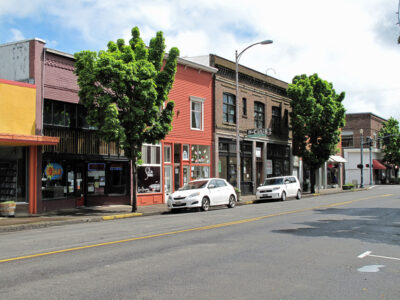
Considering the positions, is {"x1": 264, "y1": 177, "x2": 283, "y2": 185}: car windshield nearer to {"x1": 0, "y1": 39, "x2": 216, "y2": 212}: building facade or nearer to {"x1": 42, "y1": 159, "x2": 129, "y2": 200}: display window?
{"x1": 0, "y1": 39, "x2": 216, "y2": 212}: building facade

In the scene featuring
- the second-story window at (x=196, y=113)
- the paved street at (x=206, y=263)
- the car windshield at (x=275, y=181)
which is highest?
the second-story window at (x=196, y=113)

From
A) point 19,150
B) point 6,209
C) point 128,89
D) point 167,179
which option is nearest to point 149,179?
point 167,179

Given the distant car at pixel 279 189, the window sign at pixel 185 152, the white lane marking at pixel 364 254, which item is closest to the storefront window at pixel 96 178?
the window sign at pixel 185 152

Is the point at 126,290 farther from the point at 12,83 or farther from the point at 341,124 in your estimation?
the point at 341,124

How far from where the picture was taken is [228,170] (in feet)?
97.8

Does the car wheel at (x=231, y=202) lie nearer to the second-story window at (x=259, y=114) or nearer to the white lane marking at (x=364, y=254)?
the second-story window at (x=259, y=114)

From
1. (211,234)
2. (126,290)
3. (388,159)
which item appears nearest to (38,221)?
(211,234)

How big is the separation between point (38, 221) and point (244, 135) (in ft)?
62.5

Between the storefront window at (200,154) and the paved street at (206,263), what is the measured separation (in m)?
14.7

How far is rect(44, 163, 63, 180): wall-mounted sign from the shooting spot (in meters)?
18.1

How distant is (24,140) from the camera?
51.3ft

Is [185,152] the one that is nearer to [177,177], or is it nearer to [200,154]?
[200,154]

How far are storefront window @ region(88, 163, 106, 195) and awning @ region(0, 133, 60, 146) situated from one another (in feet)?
11.9

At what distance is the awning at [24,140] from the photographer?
15.3 metres
